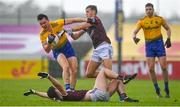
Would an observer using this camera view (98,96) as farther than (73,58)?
No

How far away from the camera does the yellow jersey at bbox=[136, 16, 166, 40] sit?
1916 cm

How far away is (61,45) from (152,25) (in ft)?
8.22

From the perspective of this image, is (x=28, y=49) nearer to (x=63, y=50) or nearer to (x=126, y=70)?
(x=126, y=70)

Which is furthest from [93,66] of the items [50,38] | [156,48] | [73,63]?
[156,48]

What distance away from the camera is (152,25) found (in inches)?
754

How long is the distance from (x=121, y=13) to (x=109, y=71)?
747 inches

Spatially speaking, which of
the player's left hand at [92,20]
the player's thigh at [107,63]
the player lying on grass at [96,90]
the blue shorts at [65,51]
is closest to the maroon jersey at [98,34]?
the player's left hand at [92,20]

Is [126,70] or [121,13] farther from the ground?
[121,13]

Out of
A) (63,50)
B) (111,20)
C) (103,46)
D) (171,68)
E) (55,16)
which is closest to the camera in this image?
(103,46)

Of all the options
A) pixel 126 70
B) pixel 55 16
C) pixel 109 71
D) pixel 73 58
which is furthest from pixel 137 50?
pixel 109 71

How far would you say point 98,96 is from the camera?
15273 mm

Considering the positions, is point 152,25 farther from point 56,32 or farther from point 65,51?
point 56,32

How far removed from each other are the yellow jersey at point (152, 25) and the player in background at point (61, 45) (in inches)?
81.1

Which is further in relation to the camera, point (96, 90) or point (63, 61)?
point (63, 61)
